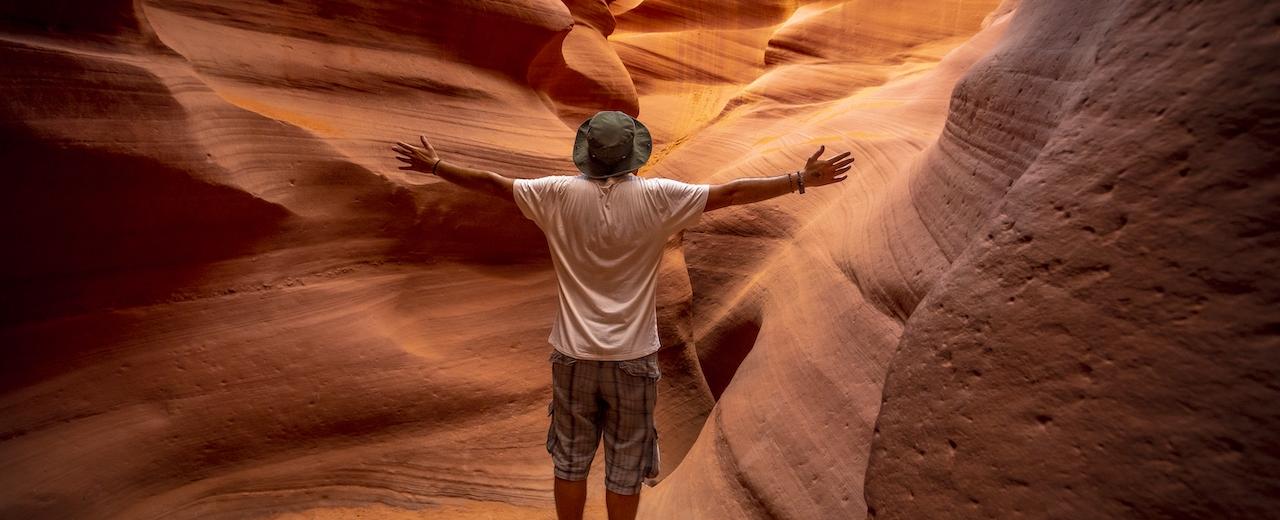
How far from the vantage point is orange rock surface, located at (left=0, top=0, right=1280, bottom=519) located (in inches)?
63.2

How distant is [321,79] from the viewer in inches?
173

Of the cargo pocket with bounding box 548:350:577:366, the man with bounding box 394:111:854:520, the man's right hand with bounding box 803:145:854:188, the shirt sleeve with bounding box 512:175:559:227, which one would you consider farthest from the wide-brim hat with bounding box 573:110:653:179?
the cargo pocket with bounding box 548:350:577:366

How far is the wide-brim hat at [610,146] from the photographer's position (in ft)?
8.74

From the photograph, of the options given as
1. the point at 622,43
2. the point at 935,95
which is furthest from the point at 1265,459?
the point at 622,43

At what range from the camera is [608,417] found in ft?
9.59

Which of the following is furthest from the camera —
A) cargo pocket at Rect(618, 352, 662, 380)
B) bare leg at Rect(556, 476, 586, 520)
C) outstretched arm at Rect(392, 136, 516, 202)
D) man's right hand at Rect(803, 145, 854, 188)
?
bare leg at Rect(556, 476, 586, 520)

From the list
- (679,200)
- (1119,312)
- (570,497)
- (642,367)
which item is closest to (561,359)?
(642,367)

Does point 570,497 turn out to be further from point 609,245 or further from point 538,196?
point 538,196

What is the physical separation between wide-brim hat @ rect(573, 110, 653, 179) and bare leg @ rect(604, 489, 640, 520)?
1.22 m

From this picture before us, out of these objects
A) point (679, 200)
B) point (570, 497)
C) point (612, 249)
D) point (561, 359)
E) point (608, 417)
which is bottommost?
point (570, 497)

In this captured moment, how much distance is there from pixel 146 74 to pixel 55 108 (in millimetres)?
401

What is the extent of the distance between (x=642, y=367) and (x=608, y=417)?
291 mm

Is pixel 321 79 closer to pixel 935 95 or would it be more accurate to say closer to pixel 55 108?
pixel 55 108

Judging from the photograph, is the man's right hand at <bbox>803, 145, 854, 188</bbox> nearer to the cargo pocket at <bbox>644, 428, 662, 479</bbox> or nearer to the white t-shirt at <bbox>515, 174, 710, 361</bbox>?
the white t-shirt at <bbox>515, 174, 710, 361</bbox>
